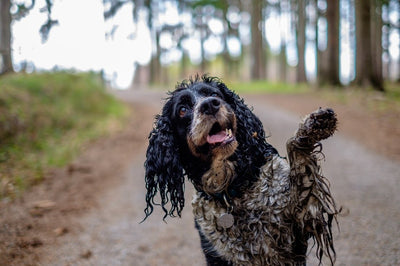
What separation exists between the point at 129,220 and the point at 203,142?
2.80 metres

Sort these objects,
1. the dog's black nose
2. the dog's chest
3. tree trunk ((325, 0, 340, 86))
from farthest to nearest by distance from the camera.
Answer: tree trunk ((325, 0, 340, 86))
the dog's black nose
the dog's chest

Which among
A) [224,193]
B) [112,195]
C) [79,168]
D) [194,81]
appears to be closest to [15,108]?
[79,168]

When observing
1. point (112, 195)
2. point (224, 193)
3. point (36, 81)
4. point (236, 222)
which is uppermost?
point (36, 81)

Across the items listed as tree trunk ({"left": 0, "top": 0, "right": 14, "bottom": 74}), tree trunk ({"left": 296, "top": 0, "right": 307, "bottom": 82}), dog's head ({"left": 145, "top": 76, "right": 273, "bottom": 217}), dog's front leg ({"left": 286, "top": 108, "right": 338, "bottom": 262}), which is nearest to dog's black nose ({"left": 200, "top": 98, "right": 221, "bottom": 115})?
dog's head ({"left": 145, "top": 76, "right": 273, "bottom": 217})

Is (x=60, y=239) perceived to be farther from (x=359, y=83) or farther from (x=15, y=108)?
(x=359, y=83)

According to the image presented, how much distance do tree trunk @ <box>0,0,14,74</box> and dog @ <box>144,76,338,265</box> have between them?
20.4ft

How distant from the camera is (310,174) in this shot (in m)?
2.31

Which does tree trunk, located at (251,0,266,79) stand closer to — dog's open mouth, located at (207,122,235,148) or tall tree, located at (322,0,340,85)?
tall tree, located at (322,0,340,85)

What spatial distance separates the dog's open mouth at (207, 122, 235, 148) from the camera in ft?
9.98

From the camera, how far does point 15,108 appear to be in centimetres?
892

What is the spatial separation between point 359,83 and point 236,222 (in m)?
13.5

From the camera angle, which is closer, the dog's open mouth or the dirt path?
the dog's open mouth

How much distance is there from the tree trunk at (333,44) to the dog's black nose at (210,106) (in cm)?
1530

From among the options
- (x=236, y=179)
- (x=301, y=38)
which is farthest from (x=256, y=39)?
(x=236, y=179)
